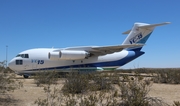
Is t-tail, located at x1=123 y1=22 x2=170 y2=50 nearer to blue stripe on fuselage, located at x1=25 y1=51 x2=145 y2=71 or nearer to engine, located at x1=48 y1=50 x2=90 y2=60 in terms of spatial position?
blue stripe on fuselage, located at x1=25 y1=51 x2=145 y2=71

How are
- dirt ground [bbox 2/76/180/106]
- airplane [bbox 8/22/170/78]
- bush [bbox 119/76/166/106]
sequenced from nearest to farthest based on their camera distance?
bush [bbox 119/76/166/106], dirt ground [bbox 2/76/180/106], airplane [bbox 8/22/170/78]

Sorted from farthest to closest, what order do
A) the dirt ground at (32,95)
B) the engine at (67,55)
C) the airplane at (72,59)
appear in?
the airplane at (72,59) → the engine at (67,55) → the dirt ground at (32,95)

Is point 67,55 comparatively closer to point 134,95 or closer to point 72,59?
point 72,59

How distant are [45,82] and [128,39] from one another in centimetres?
1280

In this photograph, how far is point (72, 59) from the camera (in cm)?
2014

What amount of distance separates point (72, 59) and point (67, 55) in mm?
921

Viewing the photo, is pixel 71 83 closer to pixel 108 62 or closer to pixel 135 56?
pixel 108 62

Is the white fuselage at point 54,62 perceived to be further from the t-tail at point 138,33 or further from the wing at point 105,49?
the t-tail at point 138,33

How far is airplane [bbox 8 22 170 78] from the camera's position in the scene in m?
19.8

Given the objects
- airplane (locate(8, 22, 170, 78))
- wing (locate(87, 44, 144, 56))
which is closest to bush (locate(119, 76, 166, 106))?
airplane (locate(8, 22, 170, 78))

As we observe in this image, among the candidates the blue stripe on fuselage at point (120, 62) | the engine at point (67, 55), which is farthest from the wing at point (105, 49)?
the blue stripe on fuselage at point (120, 62)

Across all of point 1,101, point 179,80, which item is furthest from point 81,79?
point 179,80

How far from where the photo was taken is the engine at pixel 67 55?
19.2m

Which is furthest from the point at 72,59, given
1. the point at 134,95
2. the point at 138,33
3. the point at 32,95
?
the point at 134,95
